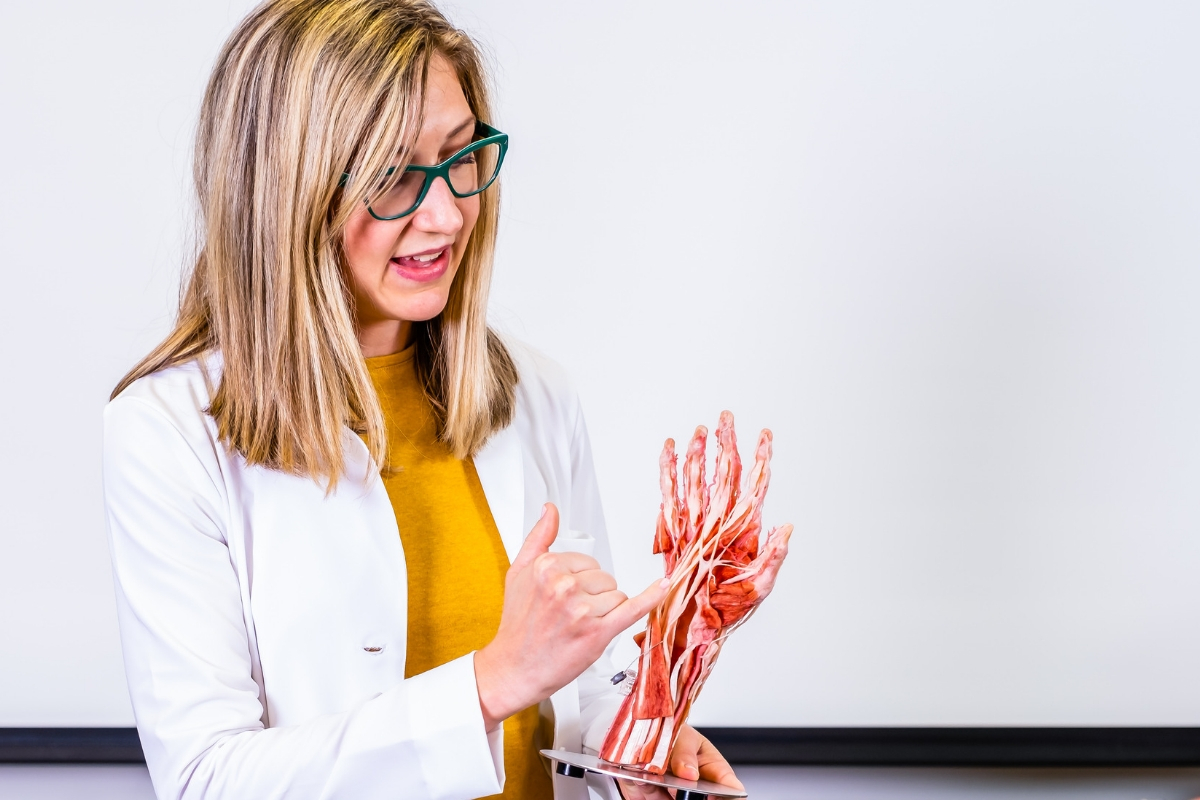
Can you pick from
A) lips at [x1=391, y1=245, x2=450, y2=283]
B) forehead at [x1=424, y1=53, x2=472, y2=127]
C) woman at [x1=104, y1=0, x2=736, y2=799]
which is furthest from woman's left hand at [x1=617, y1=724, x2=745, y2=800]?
forehead at [x1=424, y1=53, x2=472, y2=127]

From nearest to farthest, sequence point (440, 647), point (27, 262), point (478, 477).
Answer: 1. point (440, 647)
2. point (478, 477)
3. point (27, 262)

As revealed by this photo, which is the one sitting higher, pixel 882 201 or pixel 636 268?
pixel 882 201

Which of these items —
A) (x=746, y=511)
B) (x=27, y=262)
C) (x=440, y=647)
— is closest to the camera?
(x=746, y=511)

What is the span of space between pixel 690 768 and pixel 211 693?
0.49 metres

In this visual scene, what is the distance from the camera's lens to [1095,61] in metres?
1.78

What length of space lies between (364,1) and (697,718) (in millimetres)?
1349

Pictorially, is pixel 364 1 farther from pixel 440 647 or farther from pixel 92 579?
pixel 92 579

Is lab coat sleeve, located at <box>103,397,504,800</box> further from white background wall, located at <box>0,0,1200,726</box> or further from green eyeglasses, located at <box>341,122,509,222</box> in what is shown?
white background wall, located at <box>0,0,1200,726</box>

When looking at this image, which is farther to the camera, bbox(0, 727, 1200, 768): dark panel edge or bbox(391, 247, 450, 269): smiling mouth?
bbox(0, 727, 1200, 768): dark panel edge

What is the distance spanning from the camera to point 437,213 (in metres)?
1.07

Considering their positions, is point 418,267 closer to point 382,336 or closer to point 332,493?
point 382,336

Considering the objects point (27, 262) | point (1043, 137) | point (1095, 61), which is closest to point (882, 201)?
point (1043, 137)

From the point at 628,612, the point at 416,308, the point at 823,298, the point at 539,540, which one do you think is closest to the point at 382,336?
the point at 416,308

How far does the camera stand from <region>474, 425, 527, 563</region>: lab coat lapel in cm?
123
